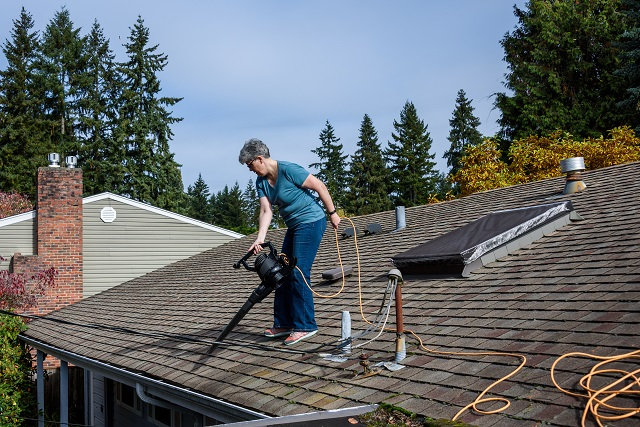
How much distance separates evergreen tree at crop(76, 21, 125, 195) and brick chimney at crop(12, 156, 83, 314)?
76.1ft

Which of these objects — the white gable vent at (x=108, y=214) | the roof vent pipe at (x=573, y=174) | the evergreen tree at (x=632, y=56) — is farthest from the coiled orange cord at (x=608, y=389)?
the evergreen tree at (x=632, y=56)

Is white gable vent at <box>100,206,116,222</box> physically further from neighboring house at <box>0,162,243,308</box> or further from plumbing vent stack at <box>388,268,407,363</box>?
plumbing vent stack at <box>388,268,407,363</box>

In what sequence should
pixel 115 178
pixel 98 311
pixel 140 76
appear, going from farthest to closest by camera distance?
pixel 140 76, pixel 115 178, pixel 98 311

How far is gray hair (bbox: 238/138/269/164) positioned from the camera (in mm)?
5524

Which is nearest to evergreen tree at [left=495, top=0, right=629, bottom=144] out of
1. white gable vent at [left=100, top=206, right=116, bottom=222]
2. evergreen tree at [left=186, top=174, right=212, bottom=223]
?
white gable vent at [left=100, top=206, right=116, bottom=222]

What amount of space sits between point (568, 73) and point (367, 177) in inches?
980

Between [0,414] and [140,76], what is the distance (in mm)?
34411

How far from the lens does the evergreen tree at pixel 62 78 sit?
137ft

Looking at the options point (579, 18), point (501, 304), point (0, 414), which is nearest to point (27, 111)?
point (579, 18)

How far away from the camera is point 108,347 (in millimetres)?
8758

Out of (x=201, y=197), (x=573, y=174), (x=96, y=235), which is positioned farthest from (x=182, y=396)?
(x=201, y=197)

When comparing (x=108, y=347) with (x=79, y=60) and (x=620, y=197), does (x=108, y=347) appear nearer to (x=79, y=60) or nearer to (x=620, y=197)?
(x=620, y=197)

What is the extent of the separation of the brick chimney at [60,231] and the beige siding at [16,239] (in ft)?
0.87

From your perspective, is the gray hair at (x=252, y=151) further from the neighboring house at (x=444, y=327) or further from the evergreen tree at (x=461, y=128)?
the evergreen tree at (x=461, y=128)
